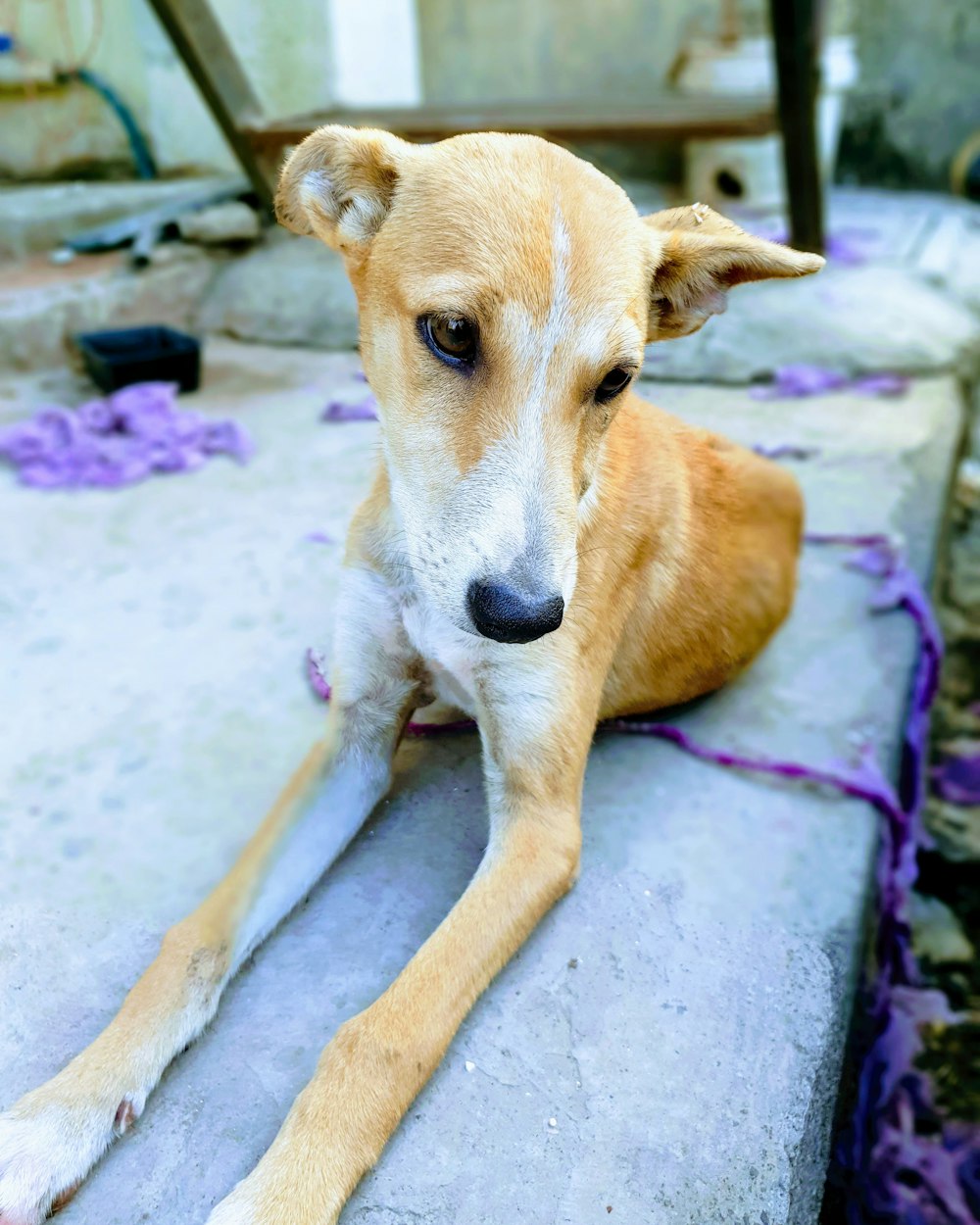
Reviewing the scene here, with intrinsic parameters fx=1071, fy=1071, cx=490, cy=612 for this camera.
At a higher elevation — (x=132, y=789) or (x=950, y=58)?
(x=950, y=58)

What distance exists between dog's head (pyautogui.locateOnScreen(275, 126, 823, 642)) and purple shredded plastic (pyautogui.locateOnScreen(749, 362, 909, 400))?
10.4ft

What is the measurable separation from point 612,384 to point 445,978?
1187 mm

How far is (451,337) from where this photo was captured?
6.59ft

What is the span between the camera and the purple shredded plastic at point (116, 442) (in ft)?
14.8

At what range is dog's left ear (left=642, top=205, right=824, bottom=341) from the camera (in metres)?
2.26

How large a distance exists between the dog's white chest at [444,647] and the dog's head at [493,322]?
0.92 feet

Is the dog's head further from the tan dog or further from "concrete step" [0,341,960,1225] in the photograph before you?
"concrete step" [0,341,960,1225]

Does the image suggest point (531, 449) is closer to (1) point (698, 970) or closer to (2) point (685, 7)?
(1) point (698, 970)

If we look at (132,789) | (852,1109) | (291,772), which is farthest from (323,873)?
(852,1109)

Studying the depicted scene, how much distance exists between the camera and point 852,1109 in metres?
2.51

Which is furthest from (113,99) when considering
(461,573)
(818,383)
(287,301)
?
(461,573)

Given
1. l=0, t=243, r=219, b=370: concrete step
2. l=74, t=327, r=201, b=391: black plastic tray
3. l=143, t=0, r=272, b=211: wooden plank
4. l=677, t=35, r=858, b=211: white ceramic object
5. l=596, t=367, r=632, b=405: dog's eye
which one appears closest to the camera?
l=596, t=367, r=632, b=405: dog's eye

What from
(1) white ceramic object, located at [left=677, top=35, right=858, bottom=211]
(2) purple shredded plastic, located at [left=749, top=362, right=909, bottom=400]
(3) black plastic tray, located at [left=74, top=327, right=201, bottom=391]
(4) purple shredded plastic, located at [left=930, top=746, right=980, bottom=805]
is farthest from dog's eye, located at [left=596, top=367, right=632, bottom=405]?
(1) white ceramic object, located at [left=677, top=35, right=858, bottom=211]

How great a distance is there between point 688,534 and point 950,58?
8389 mm
